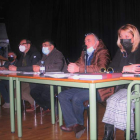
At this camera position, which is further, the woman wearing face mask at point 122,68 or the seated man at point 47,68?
the seated man at point 47,68

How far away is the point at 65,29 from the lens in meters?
4.12

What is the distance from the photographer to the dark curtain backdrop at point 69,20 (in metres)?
3.04

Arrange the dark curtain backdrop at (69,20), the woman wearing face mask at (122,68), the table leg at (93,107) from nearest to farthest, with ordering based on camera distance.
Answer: the table leg at (93,107) → the woman wearing face mask at (122,68) → the dark curtain backdrop at (69,20)

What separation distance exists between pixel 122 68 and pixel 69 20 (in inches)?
97.3

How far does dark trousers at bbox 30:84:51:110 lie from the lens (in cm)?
242

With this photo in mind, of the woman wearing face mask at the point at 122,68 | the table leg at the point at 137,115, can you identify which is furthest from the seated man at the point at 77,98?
the table leg at the point at 137,115

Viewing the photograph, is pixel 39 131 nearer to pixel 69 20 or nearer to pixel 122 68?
pixel 122 68

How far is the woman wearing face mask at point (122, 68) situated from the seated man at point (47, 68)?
0.79 meters

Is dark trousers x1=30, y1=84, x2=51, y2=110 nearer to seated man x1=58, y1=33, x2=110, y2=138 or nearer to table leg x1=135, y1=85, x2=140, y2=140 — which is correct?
seated man x1=58, y1=33, x2=110, y2=138

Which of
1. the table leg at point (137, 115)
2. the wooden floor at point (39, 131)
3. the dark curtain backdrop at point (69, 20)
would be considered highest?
the dark curtain backdrop at point (69, 20)

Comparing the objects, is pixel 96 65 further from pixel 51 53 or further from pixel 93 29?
pixel 93 29

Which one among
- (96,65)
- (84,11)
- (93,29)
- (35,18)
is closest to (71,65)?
(96,65)

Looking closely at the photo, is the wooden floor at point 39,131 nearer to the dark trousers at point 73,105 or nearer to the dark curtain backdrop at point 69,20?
the dark trousers at point 73,105

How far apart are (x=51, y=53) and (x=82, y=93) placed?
111cm
